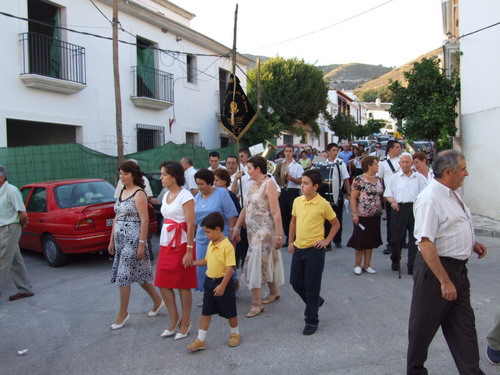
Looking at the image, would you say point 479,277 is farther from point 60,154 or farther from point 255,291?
point 60,154

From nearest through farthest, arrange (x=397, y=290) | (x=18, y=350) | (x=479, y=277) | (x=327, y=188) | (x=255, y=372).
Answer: (x=255, y=372) → (x=18, y=350) → (x=397, y=290) → (x=479, y=277) → (x=327, y=188)

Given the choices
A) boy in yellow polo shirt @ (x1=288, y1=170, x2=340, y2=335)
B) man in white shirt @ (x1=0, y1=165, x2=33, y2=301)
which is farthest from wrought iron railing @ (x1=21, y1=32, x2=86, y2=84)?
boy in yellow polo shirt @ (x1=288, y1=170, x2=340, y2=335)

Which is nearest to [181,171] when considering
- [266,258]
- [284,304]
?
[266,258]

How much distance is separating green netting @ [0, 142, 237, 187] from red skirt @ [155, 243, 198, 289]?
8167 mm

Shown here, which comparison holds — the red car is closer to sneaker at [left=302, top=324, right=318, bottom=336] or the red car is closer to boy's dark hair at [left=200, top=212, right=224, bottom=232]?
boy's dark hair at [left=200, top=212, right=224, bottom=232]

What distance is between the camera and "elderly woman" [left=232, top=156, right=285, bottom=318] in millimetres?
5336

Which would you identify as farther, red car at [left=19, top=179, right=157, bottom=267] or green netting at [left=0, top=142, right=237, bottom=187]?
green netting at [left=0, top=142, right=237, bottom=187]

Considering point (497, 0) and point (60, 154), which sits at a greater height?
point (497, 0)

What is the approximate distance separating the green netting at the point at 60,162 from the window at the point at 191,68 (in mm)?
6364

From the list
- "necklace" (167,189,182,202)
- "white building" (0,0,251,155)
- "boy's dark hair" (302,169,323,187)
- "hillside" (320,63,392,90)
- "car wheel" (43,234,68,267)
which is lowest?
"car wheel" (43,234,68,267)

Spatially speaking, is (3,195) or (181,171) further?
(3,195)

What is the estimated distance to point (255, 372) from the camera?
3.97m

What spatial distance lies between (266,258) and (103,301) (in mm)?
2357

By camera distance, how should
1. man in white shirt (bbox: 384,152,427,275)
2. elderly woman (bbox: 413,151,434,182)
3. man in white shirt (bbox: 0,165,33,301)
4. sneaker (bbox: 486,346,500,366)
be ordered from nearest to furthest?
sneaker (bbox: 486,346,500,366) → man in white shirt (bbox: 0,165,33,301) → man in white shirt (bbox: 384,152,427,275) → elderly woman (bbox: 413,151,434,182)
